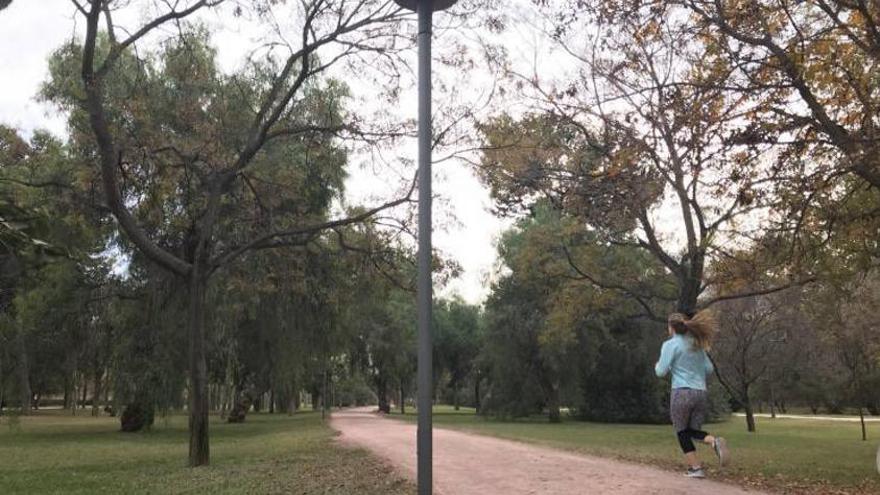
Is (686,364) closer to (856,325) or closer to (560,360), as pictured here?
(856,325)

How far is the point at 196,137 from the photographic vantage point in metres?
15.4

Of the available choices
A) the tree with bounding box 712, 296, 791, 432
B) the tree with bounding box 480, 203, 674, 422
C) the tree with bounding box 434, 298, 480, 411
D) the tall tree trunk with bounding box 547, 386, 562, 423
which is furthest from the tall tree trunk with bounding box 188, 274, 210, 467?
the tree with bounding box 434, 298, 480, 411

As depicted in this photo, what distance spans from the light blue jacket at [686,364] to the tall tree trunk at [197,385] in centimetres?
938

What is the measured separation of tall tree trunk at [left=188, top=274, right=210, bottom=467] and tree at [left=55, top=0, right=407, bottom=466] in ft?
0.06

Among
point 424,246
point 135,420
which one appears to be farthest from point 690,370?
point 135,420

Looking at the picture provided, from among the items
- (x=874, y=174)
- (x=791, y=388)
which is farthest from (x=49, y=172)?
(x=791, y=388)

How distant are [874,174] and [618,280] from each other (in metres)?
14.2

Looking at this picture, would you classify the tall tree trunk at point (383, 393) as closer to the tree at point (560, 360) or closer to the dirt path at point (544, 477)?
the tree at point (560, 360)

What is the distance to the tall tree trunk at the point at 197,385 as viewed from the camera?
46.6ft

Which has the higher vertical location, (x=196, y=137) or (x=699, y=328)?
(x=196, y=137)

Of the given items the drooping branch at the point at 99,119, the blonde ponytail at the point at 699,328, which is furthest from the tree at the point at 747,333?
the drooping branch at the point at 99,119

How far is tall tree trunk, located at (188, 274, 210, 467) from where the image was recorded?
14.2 meters

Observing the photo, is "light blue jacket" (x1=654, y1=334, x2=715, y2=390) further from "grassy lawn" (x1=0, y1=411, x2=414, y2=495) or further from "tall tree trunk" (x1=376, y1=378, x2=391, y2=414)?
"tall tree trunk" (x1=376, y1=378, x2=391, y2=414)

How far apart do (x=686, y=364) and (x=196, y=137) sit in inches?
434
